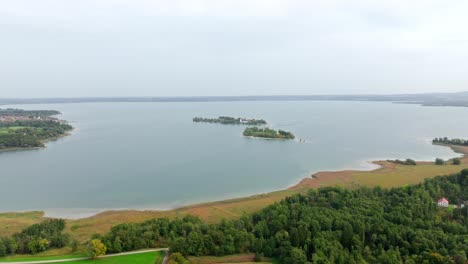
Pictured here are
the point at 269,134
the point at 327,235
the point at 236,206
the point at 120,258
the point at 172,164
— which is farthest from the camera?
the point at 269,134

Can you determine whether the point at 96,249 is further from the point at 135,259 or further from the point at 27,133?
the point at 27,133

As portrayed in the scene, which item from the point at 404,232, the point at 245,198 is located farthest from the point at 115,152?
the point at 404,232

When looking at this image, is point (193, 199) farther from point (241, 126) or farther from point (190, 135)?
point (241, 126)

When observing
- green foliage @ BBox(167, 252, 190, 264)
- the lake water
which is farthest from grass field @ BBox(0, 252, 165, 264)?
the lake water

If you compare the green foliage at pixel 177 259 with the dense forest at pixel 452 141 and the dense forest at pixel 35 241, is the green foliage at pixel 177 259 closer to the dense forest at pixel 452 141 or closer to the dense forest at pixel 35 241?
the dense forest at pixel 35 241

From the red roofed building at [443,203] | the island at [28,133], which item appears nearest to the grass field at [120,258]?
the red roofed building at [443,203]

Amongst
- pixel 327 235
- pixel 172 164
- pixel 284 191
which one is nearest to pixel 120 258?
pixel 327 235
